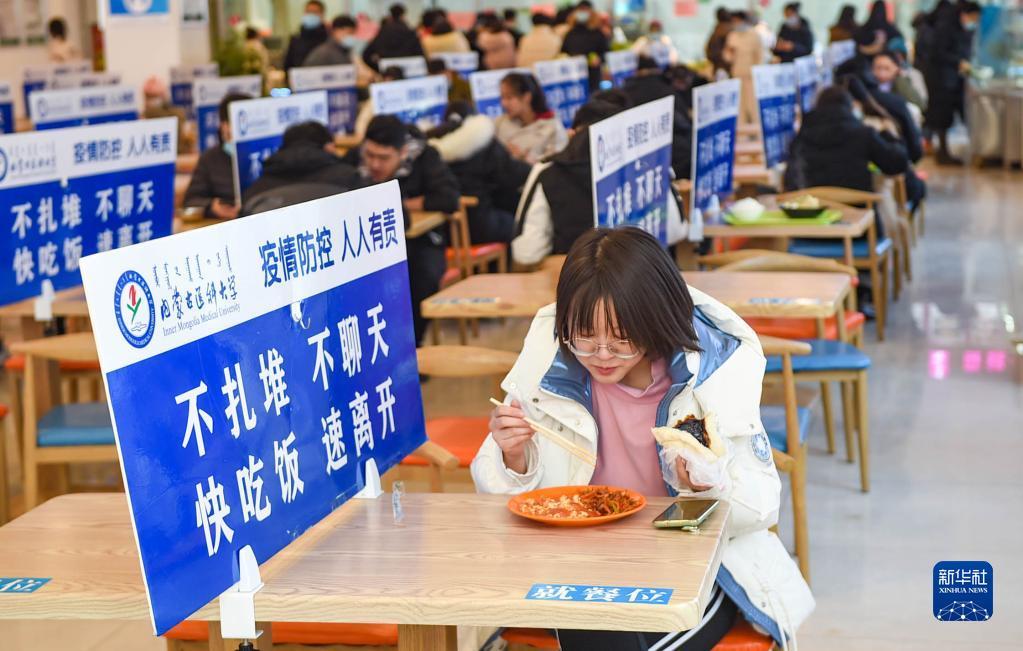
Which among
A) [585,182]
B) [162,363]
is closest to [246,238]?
[162,363]

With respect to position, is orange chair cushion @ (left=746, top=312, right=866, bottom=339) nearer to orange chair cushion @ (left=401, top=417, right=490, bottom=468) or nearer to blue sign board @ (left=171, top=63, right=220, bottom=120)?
orange chair cushion @ (left=401, top=417, right=490, bottom=468)

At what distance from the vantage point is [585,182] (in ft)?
16.8

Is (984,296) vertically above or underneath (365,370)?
underneath

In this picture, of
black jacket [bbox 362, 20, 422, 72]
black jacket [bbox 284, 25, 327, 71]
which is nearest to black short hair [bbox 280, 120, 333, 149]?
black jacket [bbox 362, 20, 422, 72]

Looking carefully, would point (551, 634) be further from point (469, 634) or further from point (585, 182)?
point (585, 182)

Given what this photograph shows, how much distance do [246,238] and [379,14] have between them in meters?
20.0

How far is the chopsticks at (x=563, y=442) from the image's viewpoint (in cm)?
240

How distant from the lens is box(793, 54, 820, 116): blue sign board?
9651mm

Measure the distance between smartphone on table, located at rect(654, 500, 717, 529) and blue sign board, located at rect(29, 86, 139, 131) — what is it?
6566mm

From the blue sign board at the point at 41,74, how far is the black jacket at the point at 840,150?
7280 millimetres

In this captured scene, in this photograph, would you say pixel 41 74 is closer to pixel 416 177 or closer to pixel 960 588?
pixel 416 177

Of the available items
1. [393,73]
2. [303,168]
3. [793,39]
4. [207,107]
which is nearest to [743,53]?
[793,39]

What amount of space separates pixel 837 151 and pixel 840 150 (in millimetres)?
16

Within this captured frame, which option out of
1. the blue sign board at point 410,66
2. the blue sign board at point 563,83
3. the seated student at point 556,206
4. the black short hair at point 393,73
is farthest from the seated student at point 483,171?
the blue sign board at point 410,66
